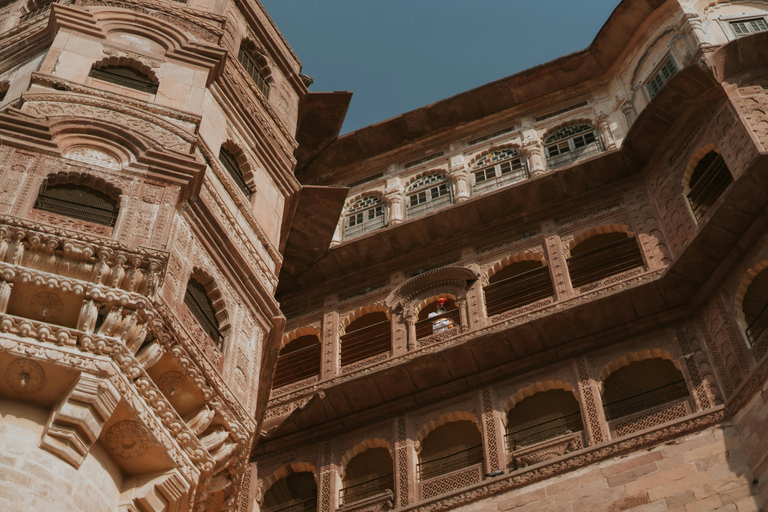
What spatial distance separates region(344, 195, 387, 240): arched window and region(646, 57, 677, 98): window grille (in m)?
5.45

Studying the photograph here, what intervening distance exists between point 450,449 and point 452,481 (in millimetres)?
912

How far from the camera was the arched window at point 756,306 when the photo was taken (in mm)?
15477

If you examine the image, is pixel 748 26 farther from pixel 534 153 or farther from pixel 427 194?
pixel 427 194

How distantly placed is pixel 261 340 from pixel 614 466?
4.87m

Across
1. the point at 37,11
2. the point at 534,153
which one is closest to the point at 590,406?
the point at 534,153

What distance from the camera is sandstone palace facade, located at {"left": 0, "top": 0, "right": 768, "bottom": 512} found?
1132 cm

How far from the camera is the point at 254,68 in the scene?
19.3 meters

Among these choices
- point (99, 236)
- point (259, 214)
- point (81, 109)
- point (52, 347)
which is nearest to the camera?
point (52, 347)

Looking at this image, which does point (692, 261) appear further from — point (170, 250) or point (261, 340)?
point (170, 250)

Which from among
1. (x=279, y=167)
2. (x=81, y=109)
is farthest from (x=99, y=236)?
(x=279, y=167)

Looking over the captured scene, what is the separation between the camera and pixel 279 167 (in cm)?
1689

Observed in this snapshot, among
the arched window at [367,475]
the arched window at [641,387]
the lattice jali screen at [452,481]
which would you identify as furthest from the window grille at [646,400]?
the arched window at [367,475]

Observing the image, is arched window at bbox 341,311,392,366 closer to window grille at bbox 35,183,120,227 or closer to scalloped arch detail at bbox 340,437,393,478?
scalloped arch detail at bbox 340,437,393,478

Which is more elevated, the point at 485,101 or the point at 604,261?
the point at 485,101
